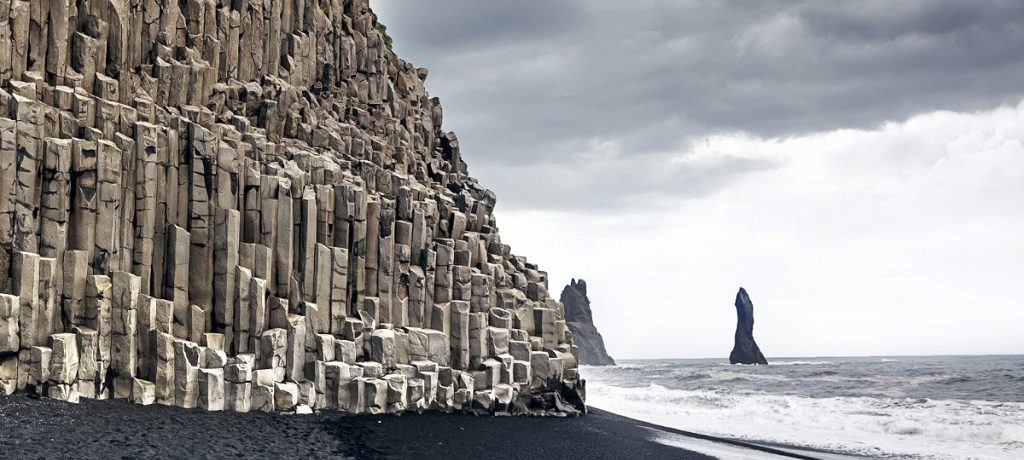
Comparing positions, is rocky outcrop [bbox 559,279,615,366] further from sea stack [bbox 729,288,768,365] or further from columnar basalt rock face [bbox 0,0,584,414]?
columnar basalt rock face [bbox 0,0,584,414]

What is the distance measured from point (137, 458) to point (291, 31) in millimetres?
24419

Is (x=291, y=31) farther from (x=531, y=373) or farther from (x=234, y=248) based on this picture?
(x=531, y=373)

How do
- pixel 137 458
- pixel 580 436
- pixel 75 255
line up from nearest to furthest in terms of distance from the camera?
pixel 137 458
pixel 75 255
pixel 580 436

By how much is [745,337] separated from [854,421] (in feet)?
351

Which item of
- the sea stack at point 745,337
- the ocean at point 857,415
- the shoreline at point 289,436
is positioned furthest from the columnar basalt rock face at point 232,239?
the sea stack at point 745,337

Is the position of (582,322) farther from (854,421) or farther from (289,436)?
(289,436)

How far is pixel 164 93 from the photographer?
31.2 m

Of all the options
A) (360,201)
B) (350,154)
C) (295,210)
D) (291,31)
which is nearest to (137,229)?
(295,210)

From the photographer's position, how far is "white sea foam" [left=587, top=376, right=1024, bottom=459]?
35.1 meters

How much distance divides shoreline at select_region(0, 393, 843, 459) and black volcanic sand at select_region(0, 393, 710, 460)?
28 mm

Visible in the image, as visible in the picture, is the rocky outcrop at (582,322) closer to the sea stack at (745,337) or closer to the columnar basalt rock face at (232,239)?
the sea stack at (745,337)

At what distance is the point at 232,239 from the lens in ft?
92.8

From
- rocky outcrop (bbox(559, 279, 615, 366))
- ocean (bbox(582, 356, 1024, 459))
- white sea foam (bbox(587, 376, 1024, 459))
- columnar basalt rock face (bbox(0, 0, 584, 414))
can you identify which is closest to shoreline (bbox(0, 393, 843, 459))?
columnar basalt rock face (bbox(0, 0, 584, 414))

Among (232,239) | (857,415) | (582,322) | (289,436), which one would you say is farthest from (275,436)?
(582,322)
